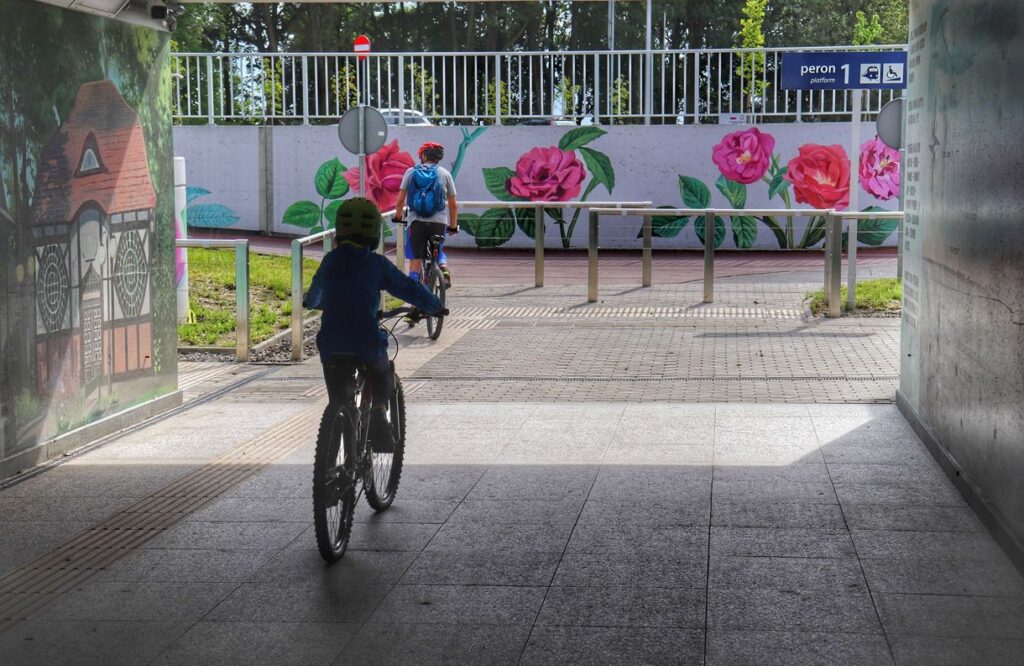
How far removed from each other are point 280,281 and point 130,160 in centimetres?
709

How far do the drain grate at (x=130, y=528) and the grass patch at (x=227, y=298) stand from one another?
4.46 m

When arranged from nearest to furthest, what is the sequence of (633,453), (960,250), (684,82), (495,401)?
(960,250) < (633,453) < (495,401) < (684,82)

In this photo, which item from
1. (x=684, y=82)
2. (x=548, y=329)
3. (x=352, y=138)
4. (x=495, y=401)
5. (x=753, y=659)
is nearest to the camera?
(x=753, y=659)

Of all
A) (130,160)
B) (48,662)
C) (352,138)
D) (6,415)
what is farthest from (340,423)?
(352,138)

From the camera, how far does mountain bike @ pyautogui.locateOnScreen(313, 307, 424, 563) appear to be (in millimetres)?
5793

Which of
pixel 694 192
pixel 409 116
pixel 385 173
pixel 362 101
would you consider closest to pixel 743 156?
pixel 694 192

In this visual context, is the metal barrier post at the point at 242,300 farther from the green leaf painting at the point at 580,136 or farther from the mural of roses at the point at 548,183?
the green leaf painting at the point at 580,136

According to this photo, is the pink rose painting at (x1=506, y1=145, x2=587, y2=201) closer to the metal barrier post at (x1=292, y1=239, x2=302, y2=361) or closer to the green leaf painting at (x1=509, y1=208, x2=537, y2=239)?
the green leaf painting at (x1=509, y1=208, x2=537, y2=239)

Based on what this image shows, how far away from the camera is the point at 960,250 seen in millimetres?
7211

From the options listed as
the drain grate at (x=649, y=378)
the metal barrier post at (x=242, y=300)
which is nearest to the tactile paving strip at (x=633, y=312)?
the metal barrier post at (x=242, y=300)

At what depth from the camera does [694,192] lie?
23750mm

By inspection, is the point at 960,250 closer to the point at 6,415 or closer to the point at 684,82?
the point at 6,415

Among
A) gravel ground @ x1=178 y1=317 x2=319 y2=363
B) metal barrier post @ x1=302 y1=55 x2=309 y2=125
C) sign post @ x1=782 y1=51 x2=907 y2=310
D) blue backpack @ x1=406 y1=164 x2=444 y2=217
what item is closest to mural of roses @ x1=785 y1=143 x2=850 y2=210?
metal barrier post @ x1=302 y1=55 x2=309 y2=125

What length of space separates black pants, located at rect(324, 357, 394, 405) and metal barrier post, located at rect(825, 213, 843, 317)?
8.45 metres
